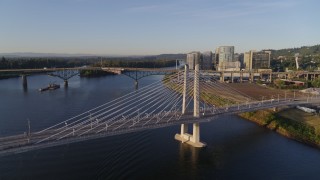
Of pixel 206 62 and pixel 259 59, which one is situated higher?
pixel 259 59

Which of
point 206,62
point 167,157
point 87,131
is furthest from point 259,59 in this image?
point 87,131

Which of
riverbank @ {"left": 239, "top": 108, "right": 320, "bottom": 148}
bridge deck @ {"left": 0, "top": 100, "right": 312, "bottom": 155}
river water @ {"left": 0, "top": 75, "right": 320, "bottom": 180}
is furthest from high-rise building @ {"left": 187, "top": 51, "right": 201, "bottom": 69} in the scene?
bridge deck @ {"left": 0, "top": 100, "right": 312, "bottom": 155}

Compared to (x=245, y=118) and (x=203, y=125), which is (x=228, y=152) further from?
(x=245, y=118)

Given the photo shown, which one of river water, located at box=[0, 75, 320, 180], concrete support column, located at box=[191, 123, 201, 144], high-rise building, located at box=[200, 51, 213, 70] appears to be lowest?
river water, located at box=[0, 75, 320, 180]

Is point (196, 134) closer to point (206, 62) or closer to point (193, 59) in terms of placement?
point (193, 59)

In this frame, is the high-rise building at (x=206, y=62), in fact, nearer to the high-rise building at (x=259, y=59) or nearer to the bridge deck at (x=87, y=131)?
the high-rise building at (x=259, y=59)

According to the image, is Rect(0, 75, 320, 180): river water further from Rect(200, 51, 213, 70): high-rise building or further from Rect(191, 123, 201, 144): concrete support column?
Rect(200, 51, 213, 70): high-rise building

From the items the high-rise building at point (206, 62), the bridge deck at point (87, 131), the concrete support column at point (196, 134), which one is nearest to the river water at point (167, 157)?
the concrete support column at point (196, 134)

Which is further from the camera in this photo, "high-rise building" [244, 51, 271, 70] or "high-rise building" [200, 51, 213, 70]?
"high-rise building" [200, 51, 213, 70]
